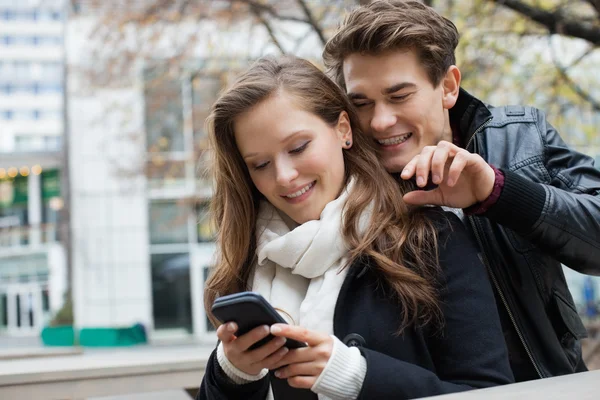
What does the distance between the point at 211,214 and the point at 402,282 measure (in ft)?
2.24

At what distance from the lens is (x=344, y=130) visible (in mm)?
1966

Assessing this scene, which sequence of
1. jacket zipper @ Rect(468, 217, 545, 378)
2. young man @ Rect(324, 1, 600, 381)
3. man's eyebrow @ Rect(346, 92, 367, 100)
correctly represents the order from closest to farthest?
young man @ Rect(324, 1, 600, 381) → jacket zipper @ Rect(468, 217, 545, 378) → man's eyebrow @ Rect(346, 92, 367, 100)

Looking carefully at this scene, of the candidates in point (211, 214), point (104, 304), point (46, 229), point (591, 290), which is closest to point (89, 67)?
point (104, 304)

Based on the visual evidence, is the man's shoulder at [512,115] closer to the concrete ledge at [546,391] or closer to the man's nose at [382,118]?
the man's nose at [382,118]


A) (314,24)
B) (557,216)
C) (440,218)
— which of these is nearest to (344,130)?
(440,218)

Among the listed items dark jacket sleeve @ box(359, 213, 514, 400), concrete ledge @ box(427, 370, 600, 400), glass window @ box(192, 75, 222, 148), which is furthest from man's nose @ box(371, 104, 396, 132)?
glass window @ box(192, 75, 222, 148)

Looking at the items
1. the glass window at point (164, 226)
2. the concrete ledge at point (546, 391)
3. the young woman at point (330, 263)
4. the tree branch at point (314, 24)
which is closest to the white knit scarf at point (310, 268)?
the young woman at point (330, 263)

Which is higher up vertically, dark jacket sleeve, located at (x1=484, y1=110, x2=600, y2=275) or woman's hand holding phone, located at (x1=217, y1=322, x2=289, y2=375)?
dark jacket sleeve, located at (x1=484, y1=110, x2=600, y2=275)

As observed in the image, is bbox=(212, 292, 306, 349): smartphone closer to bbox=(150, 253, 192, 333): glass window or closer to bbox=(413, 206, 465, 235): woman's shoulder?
bbox=(413, 206, 465, 235): woman's shoulder

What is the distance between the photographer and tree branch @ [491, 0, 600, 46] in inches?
223

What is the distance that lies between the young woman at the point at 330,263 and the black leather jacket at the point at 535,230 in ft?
0.66

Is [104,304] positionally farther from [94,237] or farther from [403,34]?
[403,34]

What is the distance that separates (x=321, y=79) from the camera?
6.51 feet

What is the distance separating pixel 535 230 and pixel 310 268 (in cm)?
56
